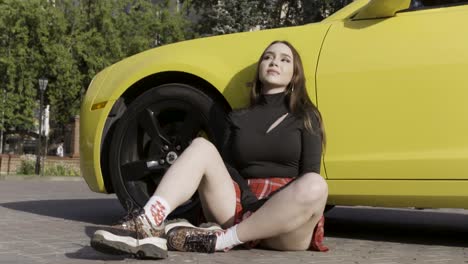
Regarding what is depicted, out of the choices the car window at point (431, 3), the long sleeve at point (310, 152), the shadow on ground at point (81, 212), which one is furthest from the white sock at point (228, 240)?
the shadow on ground at point (81, 212)

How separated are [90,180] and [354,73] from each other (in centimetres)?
204

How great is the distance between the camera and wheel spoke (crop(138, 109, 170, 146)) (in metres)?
4.94

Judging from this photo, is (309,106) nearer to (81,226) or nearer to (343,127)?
(343,127)

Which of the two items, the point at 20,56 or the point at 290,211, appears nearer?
the point at 290,211

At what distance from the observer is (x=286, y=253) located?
392 cm

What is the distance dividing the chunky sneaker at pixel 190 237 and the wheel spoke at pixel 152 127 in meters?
1.20

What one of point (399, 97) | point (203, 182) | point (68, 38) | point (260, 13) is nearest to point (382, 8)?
point (399, 97)

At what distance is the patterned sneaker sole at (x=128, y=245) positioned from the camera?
3.25 m

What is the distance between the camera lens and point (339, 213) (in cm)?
759

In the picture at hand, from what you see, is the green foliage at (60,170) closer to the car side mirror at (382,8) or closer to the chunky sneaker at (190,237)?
the car side mirror at (382,8)

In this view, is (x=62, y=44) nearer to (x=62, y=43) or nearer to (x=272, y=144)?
(x=62, y=43)

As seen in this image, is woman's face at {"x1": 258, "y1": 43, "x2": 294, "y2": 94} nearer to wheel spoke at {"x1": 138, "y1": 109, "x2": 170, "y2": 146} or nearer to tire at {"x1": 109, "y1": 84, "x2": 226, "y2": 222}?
tire at {"x1": 109, "y1": 84, "x2": 226, "y2": 222}

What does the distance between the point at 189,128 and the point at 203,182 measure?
1106mm

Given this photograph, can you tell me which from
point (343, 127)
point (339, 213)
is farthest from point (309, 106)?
point (339, 213)
